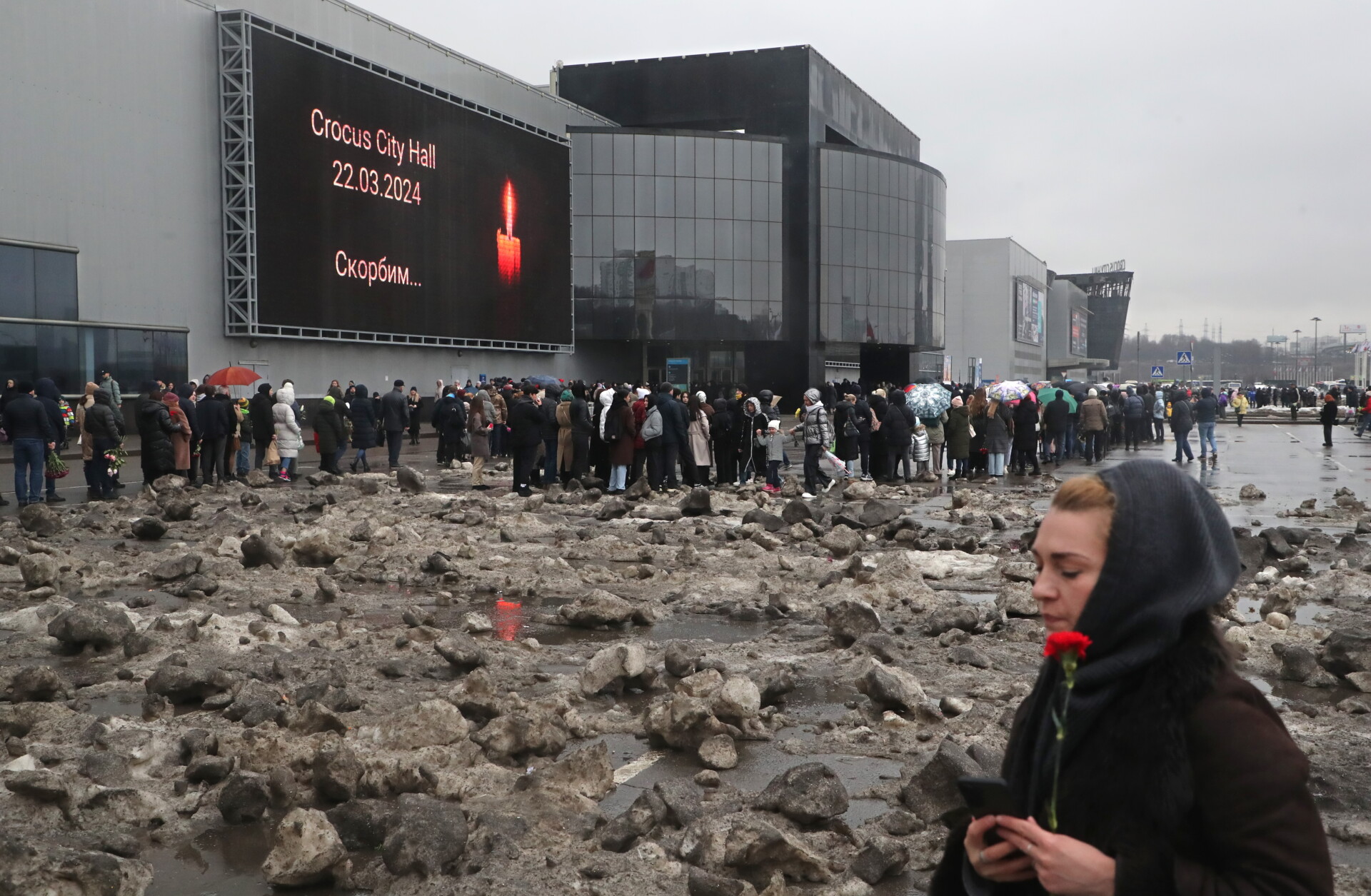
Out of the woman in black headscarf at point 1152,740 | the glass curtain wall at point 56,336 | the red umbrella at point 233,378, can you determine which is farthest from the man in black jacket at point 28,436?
the woman in black headscarf at point 1152,740

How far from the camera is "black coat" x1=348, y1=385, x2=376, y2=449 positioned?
950 inches

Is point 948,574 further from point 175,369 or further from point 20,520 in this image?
point 175,369

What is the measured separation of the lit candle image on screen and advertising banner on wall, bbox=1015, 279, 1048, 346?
64.9 m

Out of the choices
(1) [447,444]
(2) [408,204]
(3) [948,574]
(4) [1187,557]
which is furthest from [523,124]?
(4) [1187,557]

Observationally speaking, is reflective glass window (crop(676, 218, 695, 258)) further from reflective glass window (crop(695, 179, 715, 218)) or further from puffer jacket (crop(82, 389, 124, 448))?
puffer jacket (crop(82, 389, 124, 448))

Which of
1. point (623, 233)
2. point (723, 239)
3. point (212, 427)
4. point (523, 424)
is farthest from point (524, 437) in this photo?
point (723, 239)

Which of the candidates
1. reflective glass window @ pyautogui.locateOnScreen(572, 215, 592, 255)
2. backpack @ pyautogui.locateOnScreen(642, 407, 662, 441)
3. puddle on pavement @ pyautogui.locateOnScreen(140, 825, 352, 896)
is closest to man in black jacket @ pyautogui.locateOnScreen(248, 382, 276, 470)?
backpack @ pyautogui.locateOnScreen(642, 407, 662, 441)

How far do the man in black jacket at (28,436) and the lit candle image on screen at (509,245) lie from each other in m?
29.7

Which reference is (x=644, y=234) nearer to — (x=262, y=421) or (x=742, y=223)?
(x=742, y=223)

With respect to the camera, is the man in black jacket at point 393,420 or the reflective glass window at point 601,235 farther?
the reflective glass window at point 601,235

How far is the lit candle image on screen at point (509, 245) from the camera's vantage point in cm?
4697

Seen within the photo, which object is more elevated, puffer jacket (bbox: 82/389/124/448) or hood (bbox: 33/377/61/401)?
hood (bbox: 33/377/61/401)

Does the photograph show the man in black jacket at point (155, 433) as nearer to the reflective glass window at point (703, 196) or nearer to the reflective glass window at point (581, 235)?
the reflective glass window at point (581, 235)

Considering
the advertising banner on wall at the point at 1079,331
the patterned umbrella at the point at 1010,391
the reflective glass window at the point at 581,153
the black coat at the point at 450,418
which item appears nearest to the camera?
the patterned umbrella at the point at 1010,391
